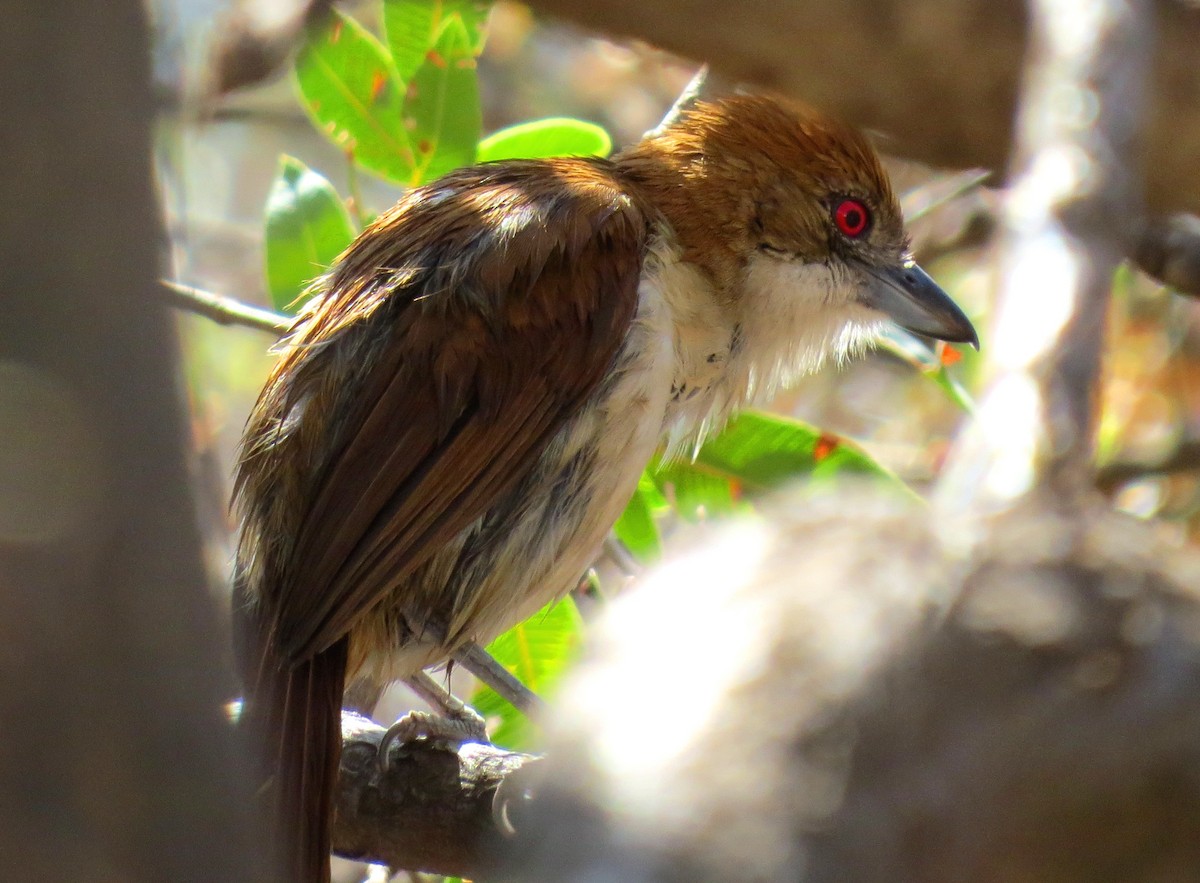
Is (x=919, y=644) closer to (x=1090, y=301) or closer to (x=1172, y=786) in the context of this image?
(x=1172, y=786)

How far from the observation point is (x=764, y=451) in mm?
4207

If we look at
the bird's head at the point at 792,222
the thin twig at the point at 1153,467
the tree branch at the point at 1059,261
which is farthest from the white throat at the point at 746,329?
the thin twig at the point at 1153,467

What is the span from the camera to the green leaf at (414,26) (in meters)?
4.32

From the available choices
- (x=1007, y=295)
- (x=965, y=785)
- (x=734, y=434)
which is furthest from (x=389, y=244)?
(x=965, y=785)

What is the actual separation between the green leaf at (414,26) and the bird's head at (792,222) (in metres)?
0.66

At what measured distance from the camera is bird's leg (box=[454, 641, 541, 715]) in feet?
12.1

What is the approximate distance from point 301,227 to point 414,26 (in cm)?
73

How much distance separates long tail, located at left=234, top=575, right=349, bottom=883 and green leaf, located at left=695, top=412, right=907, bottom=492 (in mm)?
1383

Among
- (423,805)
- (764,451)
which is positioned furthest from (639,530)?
(423,805)

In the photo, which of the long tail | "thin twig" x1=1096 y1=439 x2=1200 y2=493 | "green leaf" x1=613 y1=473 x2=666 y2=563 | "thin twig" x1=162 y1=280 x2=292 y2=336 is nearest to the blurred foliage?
"green leaf" x1=613 y1=473 x2=666 y2=563

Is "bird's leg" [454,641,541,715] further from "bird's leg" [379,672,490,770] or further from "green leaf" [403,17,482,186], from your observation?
"green leaf" [403,17,482,186]

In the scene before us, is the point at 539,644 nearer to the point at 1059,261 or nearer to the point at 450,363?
the point at 450,363

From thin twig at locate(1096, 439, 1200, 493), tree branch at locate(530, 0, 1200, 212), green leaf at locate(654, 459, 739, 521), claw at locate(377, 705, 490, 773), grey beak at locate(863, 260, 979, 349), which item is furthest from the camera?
thin twig at locate(1096, 439, 1200, 493)

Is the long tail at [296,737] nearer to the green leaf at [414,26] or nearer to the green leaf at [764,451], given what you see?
the green leaf at [764,451]
